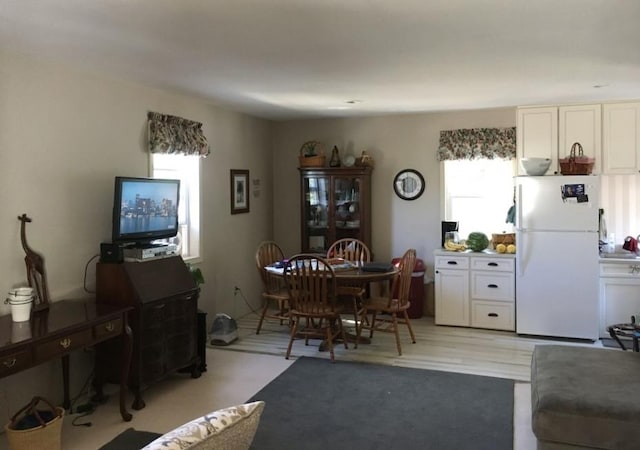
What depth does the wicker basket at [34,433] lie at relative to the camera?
109 inches

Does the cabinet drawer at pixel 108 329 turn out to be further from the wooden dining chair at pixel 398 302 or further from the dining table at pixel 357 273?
the wooden dining chair at pixel 398 302

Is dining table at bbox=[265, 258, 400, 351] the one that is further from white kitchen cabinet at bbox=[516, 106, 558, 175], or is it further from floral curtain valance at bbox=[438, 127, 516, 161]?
white kitchen cabinet at bbox=[516, 106, 558, 175]

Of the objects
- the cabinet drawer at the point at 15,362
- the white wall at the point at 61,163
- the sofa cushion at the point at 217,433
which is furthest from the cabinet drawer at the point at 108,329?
the sofa cushion at the point at 217,433

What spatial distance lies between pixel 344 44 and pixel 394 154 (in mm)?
3192

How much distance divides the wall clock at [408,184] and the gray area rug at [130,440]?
392 cm

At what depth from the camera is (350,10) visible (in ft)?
8.43

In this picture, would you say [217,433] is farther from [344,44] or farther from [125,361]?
[344,44]

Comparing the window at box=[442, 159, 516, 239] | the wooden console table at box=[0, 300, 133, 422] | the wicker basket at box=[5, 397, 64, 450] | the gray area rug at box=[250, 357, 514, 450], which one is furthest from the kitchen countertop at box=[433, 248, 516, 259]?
the wicker basket at box=[5, 397, 64, 450]

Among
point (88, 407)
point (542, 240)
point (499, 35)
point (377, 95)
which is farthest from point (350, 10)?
point (542, 240)

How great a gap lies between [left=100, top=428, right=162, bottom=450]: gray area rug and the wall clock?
12.9 ft

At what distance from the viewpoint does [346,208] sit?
6.27 m

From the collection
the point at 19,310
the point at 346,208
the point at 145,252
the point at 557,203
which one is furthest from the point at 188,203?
the point at 557,203

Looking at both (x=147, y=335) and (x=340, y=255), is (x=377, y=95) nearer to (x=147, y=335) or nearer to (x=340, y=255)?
(x=340, y=255)

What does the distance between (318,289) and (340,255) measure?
1414 mm
